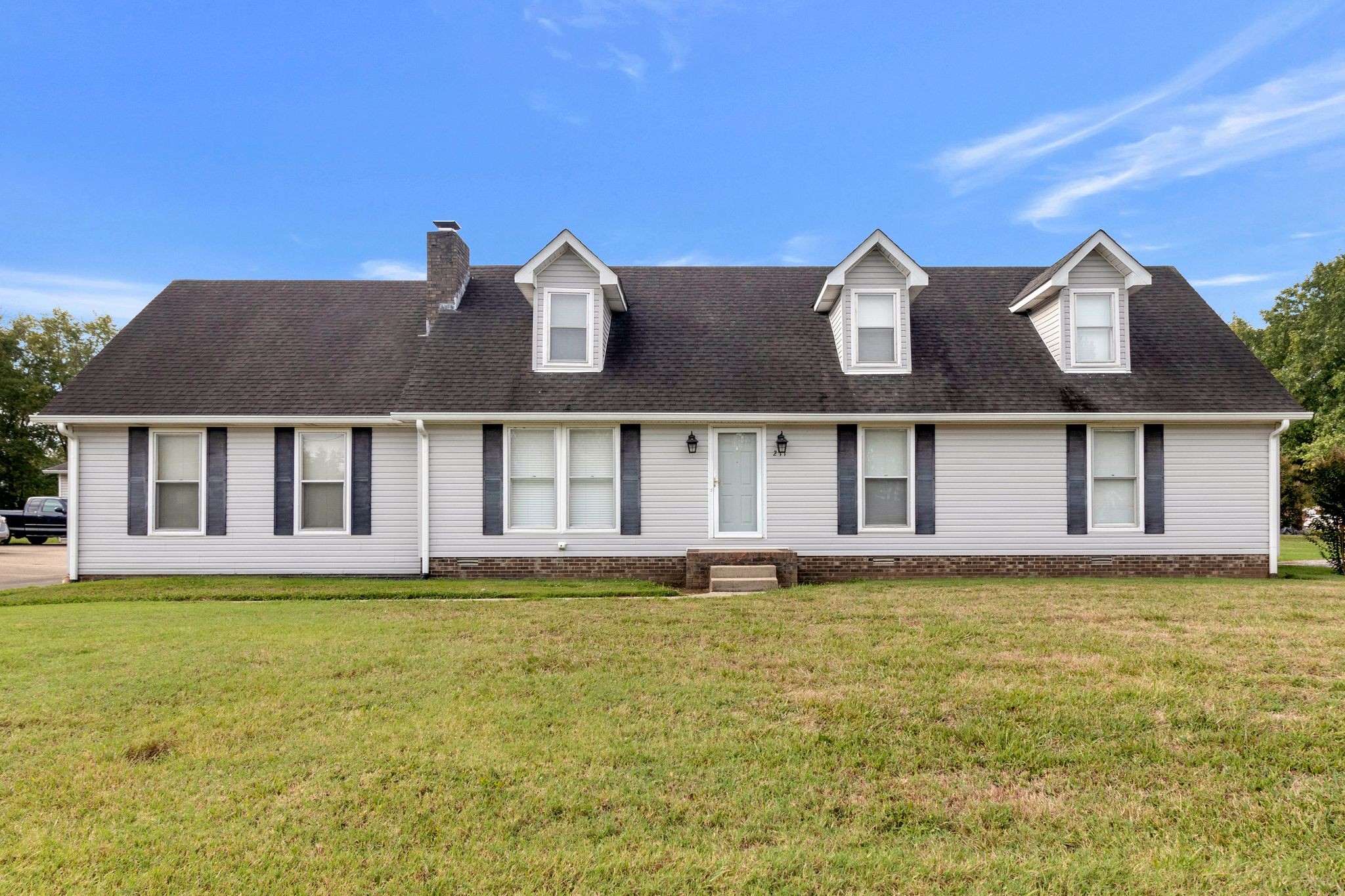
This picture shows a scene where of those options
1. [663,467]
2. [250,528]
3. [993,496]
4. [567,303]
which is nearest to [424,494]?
[250,528]

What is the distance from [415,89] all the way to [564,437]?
1150cm

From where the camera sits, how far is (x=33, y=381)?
123 feet

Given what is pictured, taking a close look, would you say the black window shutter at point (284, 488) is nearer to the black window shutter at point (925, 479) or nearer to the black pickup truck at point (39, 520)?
the black window shutter at point (925, 479)

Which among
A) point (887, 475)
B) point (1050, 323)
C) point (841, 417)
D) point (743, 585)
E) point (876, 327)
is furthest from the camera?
point (1050, 323)

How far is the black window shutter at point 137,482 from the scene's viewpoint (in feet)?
Result: 39.8

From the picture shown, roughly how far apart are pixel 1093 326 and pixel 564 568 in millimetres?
11449

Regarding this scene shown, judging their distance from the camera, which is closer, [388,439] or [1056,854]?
[1056,854]

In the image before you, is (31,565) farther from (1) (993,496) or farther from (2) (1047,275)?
(2) (1047,275)

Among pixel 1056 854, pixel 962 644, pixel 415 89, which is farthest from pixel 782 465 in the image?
pixel 415 89

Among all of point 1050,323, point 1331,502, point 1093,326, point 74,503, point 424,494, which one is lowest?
point 1331,502

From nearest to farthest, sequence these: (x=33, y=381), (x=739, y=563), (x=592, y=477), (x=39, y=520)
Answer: (x=739, y=563)
(x=592, y=477)
(x=39, y=520)
(x=33, y=381)

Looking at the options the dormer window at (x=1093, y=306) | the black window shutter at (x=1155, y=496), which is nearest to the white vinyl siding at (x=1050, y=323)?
the dormer window at (x=1093, y=306)

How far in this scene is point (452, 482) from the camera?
39.7 feet

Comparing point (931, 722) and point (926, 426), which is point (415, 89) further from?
point (931, 722)
